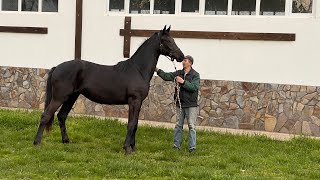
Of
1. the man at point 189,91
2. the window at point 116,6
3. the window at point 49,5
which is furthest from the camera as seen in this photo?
the window at point 49,5

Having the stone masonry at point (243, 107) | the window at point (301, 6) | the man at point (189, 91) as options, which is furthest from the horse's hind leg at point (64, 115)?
the window at point (301, 6)

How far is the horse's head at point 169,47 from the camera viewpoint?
373 inches

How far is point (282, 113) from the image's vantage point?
12.5 metres

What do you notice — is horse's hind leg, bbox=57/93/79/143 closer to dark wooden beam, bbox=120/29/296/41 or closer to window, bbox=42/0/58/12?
dark wooden beam, bbox=120/29/296/41

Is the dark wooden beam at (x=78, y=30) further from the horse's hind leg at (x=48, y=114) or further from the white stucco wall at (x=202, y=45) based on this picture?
the horse's hind leg at (x=48, y=114)

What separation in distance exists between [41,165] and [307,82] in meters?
6.70

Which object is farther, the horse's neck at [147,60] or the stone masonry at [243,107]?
the stone masonry at [243,107]

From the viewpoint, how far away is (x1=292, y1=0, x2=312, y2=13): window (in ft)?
40.4

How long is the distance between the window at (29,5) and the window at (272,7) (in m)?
6.16

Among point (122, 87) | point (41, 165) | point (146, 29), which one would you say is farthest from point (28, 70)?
point (41, 165)

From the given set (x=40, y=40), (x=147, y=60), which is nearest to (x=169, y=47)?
(x=147, y=60)

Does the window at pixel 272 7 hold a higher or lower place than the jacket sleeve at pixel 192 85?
higher

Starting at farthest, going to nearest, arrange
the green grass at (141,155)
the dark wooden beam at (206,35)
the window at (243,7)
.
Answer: the window at (243,7)
the dark wooden beam at (206,35)
the green grass at (141,155)

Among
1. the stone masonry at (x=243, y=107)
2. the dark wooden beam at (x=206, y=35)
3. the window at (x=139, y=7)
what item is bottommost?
the stone masonry at (x=243, y=107)
